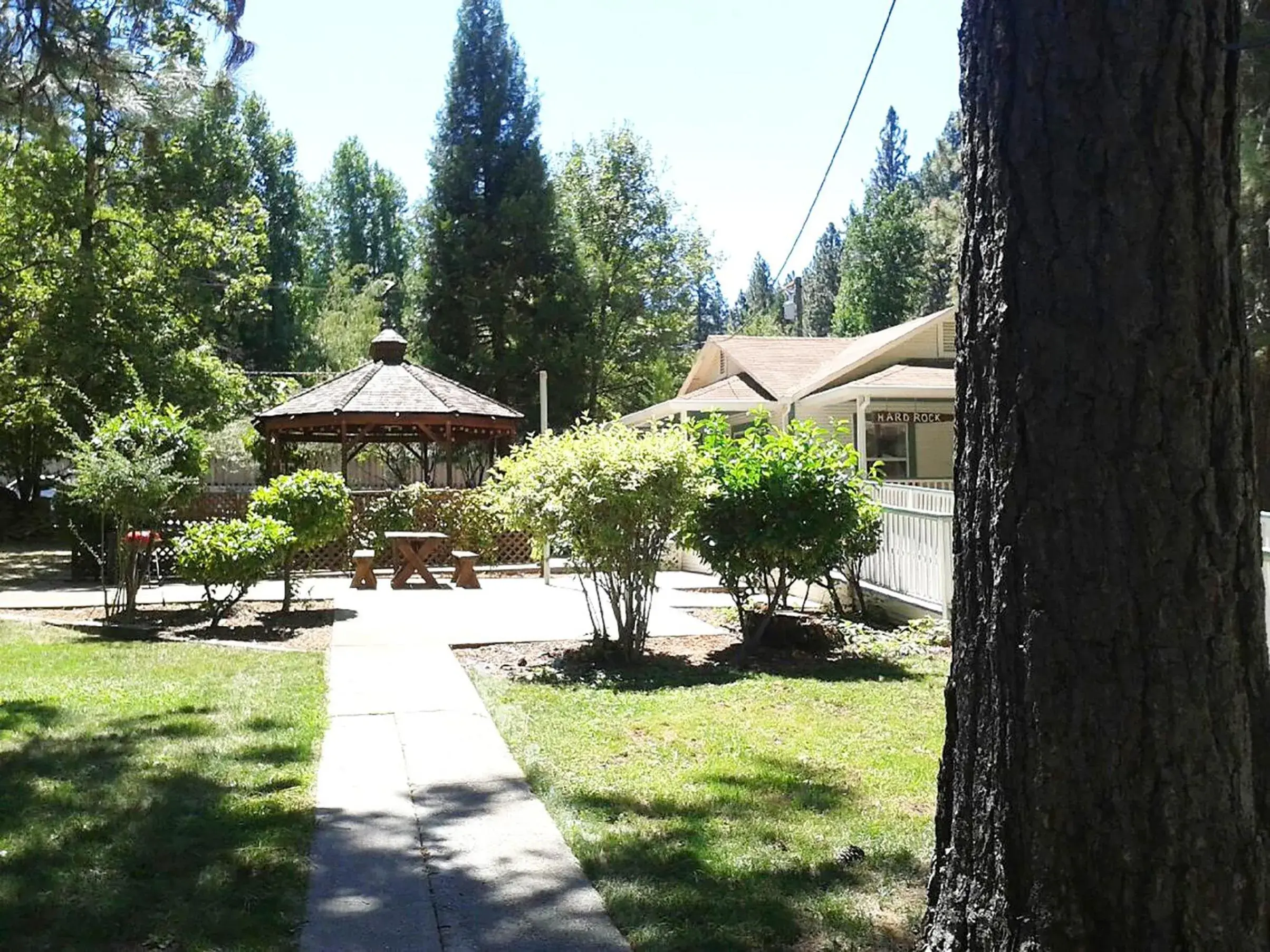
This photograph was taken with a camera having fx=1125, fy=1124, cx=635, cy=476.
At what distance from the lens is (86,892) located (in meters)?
4.28

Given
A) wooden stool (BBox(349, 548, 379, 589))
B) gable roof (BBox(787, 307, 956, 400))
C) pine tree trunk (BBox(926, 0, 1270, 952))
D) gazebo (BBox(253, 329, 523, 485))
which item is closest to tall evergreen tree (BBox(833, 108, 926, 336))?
gable roof (BBox(787, 307, 956, 400))

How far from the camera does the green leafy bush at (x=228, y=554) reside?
39.1 ft

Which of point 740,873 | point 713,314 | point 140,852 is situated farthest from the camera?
point 713,314

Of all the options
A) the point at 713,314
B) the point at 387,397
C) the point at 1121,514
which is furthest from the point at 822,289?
the point at 1121,514

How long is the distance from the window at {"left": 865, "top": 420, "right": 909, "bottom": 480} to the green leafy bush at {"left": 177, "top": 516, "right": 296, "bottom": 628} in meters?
14.0

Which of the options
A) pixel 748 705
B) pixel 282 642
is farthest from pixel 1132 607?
pixel 282 642

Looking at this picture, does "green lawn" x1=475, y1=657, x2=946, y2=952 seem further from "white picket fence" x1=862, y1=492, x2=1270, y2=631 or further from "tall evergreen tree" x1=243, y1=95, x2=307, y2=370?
"tall evergreen tree" x1=243, y1=95, x2=307, y2=370

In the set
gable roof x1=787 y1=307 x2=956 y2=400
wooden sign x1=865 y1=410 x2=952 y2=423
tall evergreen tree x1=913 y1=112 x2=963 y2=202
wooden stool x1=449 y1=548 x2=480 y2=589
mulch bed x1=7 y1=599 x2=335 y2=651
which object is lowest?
mulch bed x1=7 y1=599 x2=335 y2=651

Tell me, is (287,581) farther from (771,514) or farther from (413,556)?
(771,514)

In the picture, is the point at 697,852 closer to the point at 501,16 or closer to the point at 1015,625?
the point at 1015,625

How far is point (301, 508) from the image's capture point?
42.9 feet

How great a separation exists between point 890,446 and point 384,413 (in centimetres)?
1059

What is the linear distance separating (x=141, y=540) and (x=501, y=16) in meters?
33.4

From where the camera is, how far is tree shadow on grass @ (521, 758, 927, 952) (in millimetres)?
3883
